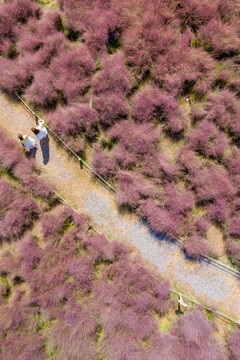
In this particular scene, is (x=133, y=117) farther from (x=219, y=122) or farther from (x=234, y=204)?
(x=234, y=204)

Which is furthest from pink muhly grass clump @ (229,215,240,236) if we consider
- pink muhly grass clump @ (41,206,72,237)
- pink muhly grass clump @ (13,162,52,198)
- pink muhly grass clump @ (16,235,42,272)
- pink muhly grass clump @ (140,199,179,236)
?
pink muhly grass clump @ (16,235,42,272)

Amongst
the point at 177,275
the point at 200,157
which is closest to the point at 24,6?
the point at 200,157

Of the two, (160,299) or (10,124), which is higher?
(10,124)

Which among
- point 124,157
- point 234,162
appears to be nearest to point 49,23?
point 124,157

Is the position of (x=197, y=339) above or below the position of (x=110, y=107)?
below

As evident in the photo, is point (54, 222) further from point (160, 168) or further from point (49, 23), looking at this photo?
point (49, 23)

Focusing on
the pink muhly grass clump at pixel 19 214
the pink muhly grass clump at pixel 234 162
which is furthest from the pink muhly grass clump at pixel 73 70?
the pink muhly grass clump at pixel 234 162

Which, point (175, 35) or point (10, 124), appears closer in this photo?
point (175, 35)
